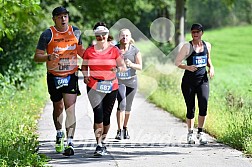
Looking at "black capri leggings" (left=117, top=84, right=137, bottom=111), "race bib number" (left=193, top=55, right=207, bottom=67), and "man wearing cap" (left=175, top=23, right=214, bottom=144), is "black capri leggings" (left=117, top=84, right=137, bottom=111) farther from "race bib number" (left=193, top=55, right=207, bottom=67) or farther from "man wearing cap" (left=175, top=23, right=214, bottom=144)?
"race bib number" (left=193, top=55, right=207, bottom=67)

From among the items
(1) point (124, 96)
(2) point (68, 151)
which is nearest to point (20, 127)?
(1) point (124, 96)

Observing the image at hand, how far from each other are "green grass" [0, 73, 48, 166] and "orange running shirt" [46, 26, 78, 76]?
1103 millimetres

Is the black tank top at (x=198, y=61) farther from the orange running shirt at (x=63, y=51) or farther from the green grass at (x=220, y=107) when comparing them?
the orange running shirt at (x=63, y=51)

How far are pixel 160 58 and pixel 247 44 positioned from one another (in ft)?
116

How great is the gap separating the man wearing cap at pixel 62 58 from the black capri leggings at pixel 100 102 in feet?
0.96

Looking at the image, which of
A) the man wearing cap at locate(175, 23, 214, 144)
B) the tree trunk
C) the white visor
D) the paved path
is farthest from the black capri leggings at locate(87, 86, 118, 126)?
the tree trunk

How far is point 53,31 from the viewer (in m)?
9.66

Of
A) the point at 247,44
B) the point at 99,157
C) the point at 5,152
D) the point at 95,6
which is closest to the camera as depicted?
the point at 5,152

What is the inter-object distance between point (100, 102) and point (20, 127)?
7.36 ft

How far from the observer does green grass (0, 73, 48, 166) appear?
8.32m

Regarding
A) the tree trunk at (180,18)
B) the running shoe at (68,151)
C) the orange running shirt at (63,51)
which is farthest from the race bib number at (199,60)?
→ the tree trunk at (180,18)

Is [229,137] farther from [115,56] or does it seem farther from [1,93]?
[1,93]

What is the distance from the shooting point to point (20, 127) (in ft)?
37.1

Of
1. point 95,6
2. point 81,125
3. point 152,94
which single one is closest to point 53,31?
point 81,125
